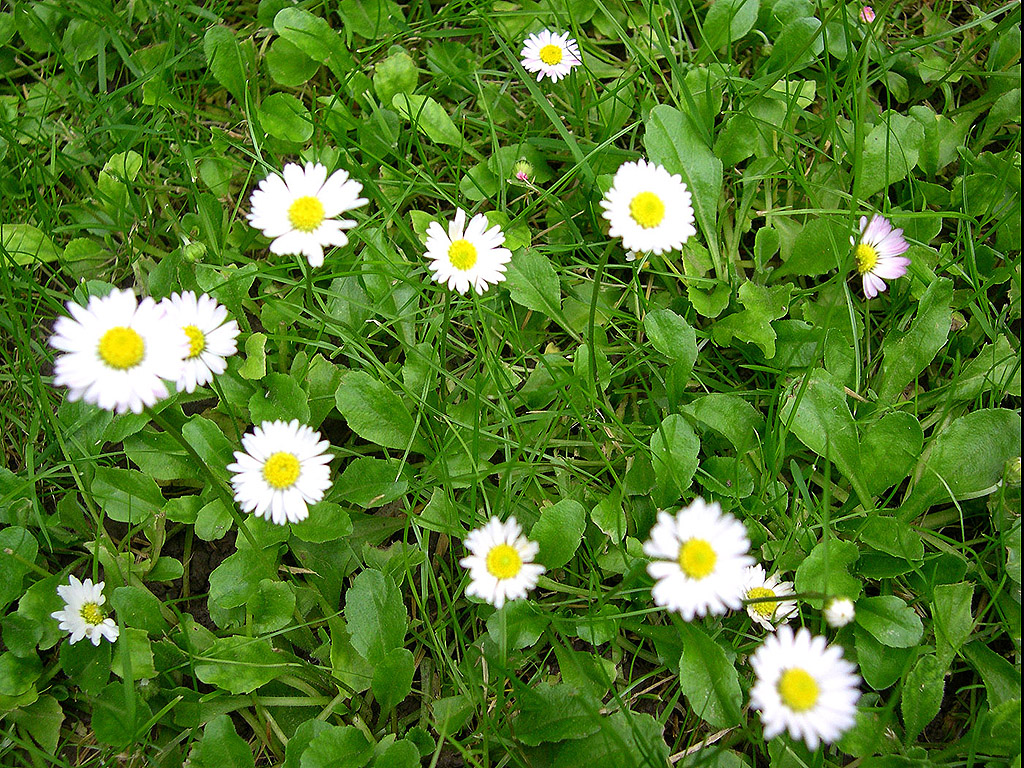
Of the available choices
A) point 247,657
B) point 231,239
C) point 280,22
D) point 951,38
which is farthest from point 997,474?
point 280,22

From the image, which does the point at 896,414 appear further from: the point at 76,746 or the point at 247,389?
the point at 76,746

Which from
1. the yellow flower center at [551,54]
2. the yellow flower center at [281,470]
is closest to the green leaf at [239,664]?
the yellow flower center at [281,470]

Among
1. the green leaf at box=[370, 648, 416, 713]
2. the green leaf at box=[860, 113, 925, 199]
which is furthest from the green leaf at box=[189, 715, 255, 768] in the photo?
the green leaf at box=[860, 113, 925, 199]

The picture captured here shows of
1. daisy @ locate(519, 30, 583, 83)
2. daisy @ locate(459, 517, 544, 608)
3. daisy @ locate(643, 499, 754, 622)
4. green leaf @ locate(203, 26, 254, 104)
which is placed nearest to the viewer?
daisy @ locate(643, 499, 754, 622)

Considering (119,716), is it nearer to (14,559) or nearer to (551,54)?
(14,559)

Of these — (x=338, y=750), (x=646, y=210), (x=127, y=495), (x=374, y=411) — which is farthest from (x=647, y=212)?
(x=127, y=495)

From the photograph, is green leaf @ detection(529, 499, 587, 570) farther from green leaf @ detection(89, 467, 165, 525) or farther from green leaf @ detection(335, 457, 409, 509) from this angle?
green leaf @ detection(89, 467, 165, 525)
